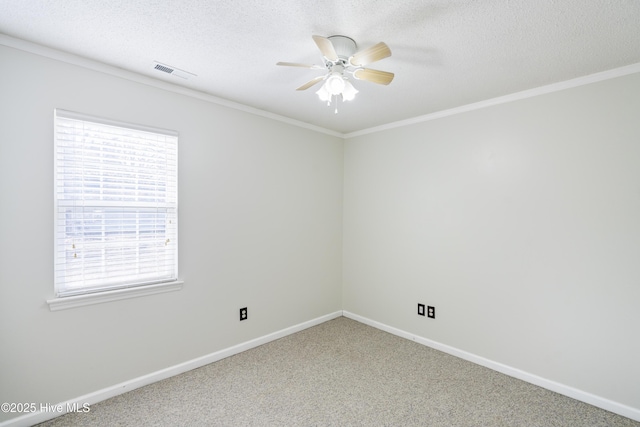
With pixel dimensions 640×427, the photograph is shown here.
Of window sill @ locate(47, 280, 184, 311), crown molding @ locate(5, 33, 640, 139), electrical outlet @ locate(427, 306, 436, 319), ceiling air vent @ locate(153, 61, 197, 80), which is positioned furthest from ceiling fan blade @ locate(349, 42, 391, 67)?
electrical outlet @ locate(427, 306, 436, 319)

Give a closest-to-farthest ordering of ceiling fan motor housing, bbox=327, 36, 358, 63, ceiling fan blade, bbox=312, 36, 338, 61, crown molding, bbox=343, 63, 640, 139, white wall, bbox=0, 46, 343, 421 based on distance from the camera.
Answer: ceiling fan blade, bbox=312, 36, 338, 61, ceiling fan motor housing, bbox=327, 36, 358, 63, white wall, bbox=0, 46, 343, 421, crown molding, bbox=343, 63, 640, 139

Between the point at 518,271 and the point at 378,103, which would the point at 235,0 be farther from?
the point at 518,271

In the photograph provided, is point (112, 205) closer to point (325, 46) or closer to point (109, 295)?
point (109, 295)

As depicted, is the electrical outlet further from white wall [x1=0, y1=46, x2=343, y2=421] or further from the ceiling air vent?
the ceiling air vent

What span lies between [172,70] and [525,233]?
124 inches

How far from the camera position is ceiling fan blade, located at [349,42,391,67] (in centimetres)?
159

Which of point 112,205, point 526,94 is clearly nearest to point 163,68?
point 112,205

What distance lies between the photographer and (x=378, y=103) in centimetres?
294

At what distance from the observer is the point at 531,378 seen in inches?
102

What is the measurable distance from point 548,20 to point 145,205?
293cm

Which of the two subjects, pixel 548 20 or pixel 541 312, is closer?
pixel 548 20

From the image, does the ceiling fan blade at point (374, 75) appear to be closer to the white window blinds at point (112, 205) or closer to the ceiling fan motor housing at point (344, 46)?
the ceiling fan motor housing at point (344, 46)

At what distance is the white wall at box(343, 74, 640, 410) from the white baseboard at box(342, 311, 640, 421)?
43 mm

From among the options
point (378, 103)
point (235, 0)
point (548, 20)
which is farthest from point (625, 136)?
point (235, 0)
